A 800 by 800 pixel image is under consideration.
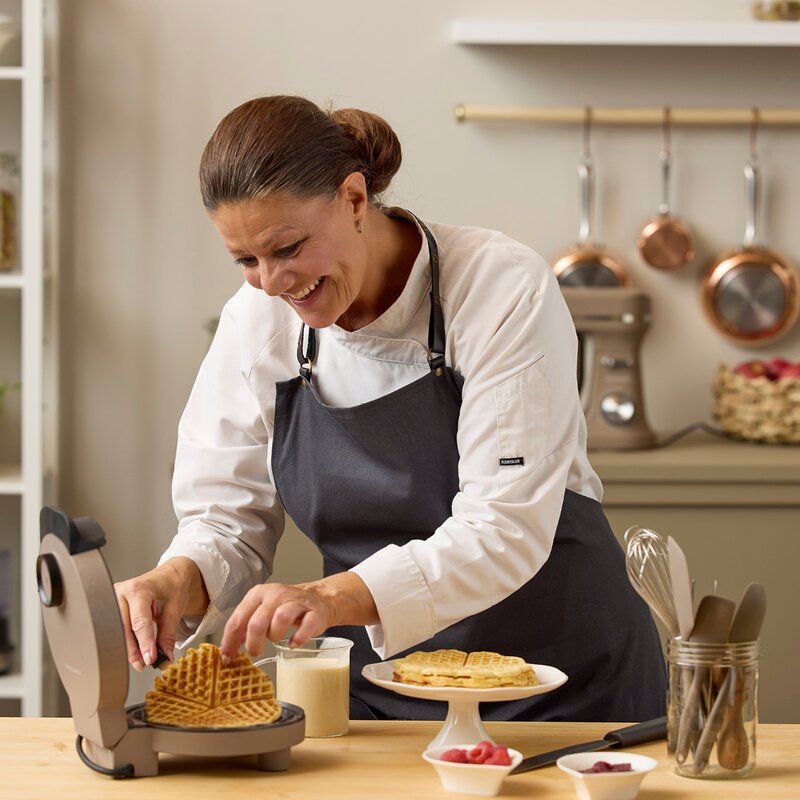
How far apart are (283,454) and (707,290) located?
5.63 ft

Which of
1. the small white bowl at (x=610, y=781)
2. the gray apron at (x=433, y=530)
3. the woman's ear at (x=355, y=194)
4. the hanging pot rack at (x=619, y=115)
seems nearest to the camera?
the small white bowl at (x=610, y=781)

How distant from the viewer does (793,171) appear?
311 centimetres

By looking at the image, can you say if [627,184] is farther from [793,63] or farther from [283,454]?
[283,454]

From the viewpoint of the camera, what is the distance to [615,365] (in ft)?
9.43

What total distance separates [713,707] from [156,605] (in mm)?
641

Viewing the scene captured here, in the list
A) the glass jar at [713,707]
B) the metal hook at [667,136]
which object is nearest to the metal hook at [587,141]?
the metal hook at [667,136]

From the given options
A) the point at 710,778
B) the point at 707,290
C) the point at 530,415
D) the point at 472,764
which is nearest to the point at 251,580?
the point at 530,415

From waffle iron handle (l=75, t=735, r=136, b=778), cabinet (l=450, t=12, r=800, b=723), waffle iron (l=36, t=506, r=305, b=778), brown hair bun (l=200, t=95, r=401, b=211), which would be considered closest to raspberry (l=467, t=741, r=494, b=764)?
waffle iron (l=36, t=506, r=305, b=778)

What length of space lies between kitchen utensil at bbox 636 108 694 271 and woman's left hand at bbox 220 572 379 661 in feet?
6.36

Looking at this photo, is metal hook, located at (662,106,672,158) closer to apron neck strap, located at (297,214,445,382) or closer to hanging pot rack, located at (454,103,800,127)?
hanging pot rack, located at (454,103,800,127)

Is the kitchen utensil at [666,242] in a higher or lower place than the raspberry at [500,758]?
higher

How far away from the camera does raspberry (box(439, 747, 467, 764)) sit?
118 cm

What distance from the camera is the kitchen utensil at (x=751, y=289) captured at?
3066 mm

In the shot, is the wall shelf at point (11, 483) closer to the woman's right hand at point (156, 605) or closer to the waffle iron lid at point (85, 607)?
the woman's right hand at point (156, 605)
